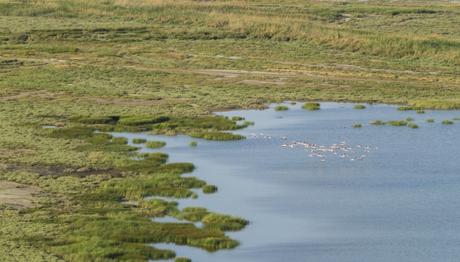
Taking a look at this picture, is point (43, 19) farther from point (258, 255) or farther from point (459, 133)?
point (258, 255)

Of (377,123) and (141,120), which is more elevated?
(141,120)

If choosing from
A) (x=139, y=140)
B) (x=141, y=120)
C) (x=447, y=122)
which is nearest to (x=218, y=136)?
(x=139, y=140)

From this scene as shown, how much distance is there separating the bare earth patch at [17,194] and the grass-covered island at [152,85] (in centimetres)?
11

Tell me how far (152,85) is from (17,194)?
1400 inches

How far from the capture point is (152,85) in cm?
7856

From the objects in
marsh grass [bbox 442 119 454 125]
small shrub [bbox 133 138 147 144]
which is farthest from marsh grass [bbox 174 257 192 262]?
marsh grass [bbox 442 119 454 125]

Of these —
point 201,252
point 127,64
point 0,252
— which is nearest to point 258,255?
point 201,252

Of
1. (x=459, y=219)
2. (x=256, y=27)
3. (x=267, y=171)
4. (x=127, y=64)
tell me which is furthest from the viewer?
(x=256, y=27)

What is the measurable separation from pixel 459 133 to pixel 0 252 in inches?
1257

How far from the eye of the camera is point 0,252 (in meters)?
35.0

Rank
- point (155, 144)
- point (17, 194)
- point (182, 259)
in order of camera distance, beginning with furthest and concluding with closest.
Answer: point (155, 144) → point (17, 194) → point (182, 259)

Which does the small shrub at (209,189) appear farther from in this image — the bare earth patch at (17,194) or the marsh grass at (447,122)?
the marsh grass at (447,122)

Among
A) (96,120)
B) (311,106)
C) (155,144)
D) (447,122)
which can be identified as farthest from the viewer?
(311,106)

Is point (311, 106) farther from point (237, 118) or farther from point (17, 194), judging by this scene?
point (17, 194)
